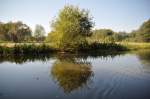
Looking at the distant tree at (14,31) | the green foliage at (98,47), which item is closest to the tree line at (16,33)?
the distant tree at (14,31)

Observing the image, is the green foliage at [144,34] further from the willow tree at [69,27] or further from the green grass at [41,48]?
the willow tree at [69,27]

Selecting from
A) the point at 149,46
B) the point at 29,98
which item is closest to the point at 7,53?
the point at 29,98

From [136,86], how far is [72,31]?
21.8m

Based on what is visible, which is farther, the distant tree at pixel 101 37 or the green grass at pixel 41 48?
the distant tree at pixel 101 37

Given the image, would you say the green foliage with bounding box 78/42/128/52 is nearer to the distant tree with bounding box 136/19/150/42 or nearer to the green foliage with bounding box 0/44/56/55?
the green foliage with bounding box 0/44/56/55

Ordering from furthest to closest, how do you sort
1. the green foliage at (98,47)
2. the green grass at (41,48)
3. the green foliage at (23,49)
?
the green foliage at (98,47) → the green grass at (41,48) → the green foliage at (23,49)

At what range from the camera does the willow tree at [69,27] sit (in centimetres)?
3159

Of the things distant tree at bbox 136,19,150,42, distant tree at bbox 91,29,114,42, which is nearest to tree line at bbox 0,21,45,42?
distant tree at bbox 91,29,114,42

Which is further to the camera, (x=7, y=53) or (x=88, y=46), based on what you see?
(x=88, y=46)

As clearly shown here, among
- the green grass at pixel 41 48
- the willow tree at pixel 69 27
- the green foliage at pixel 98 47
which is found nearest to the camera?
the green grass at pixel 41 48

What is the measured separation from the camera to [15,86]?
1130 centimetres

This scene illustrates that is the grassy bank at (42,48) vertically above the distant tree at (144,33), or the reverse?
the distant tree at (144,33)

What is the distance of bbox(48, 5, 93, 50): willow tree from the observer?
3159 cm

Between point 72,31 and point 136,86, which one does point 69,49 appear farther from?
point 136,86
